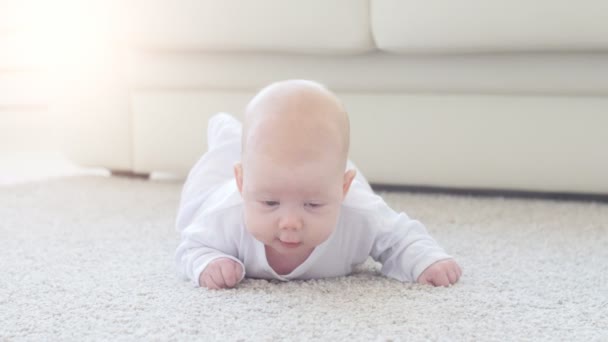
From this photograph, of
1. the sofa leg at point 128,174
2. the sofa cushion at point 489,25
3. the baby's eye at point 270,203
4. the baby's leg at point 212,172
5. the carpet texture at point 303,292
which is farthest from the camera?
the sofa leg at point 128,174

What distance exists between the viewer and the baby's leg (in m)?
1.06

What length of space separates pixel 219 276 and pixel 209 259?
0.10ft

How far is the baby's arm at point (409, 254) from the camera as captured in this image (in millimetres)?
860

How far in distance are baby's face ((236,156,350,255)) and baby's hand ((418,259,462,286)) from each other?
0.12 m

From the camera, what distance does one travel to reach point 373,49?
1.43 metres

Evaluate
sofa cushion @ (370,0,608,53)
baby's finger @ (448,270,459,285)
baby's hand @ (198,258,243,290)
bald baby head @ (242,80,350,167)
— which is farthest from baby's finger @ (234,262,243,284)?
sofa cushion @ (370,0,608,53)

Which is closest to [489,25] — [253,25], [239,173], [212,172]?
[253,25]

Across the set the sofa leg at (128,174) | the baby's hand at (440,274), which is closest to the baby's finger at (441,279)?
the baby's hand at (440,274)

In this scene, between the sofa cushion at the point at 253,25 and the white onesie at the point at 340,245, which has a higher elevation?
the sofa cushion at the point at 253,25

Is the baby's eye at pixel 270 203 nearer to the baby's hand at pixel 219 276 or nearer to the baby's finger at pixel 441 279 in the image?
the baby's hand at pixel 219 276

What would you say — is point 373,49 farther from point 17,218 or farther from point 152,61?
point 17,218

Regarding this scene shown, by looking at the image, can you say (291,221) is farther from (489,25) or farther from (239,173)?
(489,25)

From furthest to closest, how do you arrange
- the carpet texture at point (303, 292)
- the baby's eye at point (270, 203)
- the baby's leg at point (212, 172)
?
the baby's leg at point (212, 172), the baby's eye at point (270, 203), the carpet texture at point (303, 292)

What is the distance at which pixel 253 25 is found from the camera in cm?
145
